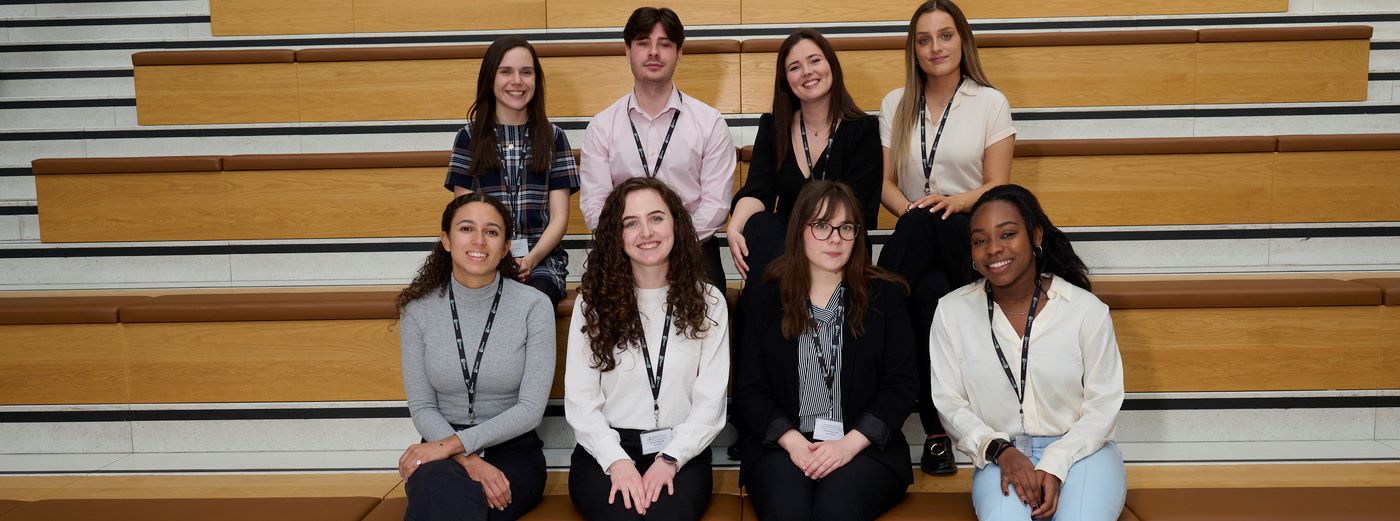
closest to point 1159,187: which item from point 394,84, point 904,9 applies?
point 904,9

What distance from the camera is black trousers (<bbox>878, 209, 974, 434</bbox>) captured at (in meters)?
2.33

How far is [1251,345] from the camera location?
97.4 inches

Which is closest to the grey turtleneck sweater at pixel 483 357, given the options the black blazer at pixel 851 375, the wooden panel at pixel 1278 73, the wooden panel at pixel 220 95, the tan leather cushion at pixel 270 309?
the tan leather cushion at pixel 270 309

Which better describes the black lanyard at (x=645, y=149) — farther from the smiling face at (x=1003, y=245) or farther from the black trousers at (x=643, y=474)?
the smiling face at (x=1003, y=245)

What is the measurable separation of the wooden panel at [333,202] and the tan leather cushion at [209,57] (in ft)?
2.53

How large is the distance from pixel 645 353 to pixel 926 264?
0.76 metres

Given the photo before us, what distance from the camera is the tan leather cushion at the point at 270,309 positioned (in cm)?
258

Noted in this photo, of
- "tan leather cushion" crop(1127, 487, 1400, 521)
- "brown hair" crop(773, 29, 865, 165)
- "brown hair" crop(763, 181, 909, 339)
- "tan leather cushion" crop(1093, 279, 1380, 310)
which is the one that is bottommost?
"tan leather cushion" crop(1127, 487, 1400, 521)

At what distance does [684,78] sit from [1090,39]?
156cm

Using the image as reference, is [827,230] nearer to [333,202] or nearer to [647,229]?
[647,229]

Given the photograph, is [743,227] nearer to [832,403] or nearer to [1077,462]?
[832,403]

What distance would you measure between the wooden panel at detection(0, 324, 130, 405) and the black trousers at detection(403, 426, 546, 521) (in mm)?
1196

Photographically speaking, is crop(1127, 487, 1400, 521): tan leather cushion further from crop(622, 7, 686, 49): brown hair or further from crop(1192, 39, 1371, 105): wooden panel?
crop(1192, 39, 1371, 105): wooden panel

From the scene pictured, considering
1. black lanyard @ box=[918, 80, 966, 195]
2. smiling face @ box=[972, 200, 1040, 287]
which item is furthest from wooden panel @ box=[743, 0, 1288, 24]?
smiling face @ box=[972, 200, 1040, 287]
